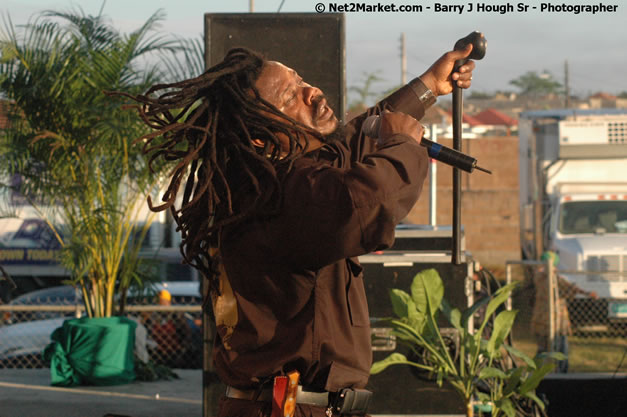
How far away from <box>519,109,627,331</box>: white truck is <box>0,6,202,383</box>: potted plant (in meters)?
7.33

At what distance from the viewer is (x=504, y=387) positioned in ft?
18.4

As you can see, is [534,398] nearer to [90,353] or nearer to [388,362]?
[388,362]

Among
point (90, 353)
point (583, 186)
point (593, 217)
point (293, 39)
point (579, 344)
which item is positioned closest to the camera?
point (293, 39)

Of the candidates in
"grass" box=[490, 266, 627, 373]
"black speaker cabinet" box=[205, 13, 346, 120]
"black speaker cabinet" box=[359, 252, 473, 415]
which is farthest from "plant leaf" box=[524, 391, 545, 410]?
"grass" box=[490, 266, 627, 373]

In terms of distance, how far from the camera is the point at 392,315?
5.55m

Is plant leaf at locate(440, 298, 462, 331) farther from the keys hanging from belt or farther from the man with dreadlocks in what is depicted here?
the keys hanging from belt

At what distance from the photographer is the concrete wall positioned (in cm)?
2336

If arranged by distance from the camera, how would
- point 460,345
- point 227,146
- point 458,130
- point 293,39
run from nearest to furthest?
point 227,146
point 458,130
point 293,39
point 460,345

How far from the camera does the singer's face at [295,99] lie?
2520mm

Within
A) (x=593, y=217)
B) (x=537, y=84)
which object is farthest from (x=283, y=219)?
(x=537, y=84)

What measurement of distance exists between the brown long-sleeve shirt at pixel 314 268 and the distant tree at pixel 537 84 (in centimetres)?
6207

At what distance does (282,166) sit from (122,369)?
659 centimetres

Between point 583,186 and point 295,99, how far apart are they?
12.5 m

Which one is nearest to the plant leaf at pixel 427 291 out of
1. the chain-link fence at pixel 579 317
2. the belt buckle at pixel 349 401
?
the belt buckle at pixel 349 401
